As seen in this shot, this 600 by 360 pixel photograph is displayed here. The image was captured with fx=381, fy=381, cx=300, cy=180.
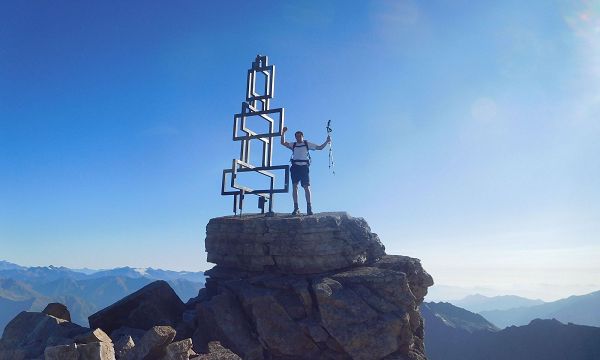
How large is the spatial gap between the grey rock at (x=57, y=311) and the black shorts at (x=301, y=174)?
1136 centimetres

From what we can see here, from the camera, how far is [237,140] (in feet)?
66.7

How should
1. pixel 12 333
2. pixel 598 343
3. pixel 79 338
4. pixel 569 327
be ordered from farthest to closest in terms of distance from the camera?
1. pixel 569 327
2. pixel 598 343
3. pixel 12 333
4. pixel 79 338

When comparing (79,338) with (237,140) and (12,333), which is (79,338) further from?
(237,140)

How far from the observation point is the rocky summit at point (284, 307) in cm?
1424

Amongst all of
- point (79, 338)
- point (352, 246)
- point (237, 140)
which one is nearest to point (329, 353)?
point (352, 246)

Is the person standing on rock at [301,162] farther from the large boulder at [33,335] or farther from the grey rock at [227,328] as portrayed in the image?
the large boulder at [33,335]

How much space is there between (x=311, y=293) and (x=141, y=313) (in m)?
7.12

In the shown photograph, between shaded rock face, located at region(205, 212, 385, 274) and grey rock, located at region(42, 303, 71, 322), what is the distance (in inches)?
279

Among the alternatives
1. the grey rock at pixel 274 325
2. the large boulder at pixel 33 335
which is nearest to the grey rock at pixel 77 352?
the large boulder at pixel 33 335

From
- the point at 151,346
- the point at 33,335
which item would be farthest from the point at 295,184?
the point at 33,335

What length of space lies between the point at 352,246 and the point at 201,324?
7.33 m

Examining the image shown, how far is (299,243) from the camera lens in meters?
16.8

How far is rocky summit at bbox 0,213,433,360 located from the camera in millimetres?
14242

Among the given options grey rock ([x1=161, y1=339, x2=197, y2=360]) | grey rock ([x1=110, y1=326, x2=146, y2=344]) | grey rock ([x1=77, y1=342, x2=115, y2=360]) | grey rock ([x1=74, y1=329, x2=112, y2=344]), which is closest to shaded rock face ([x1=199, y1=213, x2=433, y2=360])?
grey rock ([x1=110, y1=326, x2=146, y2=344])
